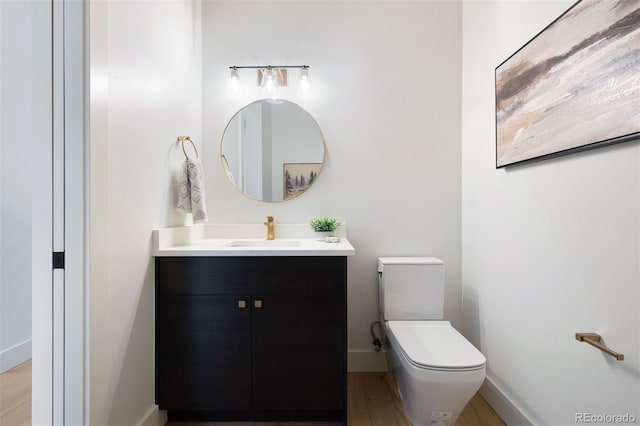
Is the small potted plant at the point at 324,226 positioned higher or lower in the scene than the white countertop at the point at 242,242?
higher

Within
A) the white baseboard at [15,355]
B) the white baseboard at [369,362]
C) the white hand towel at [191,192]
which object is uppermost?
the white hand towel at [191,192]

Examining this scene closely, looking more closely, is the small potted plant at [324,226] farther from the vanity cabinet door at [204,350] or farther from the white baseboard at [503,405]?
the white baseboard at [503,405]

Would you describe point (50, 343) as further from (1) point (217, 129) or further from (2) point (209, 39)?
(2) point (209, 39)

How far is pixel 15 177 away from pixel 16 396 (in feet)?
2.34

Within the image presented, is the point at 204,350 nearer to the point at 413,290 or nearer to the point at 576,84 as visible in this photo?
the point at 413,290

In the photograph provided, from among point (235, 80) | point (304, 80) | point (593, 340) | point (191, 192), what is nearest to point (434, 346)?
point (593, 340)

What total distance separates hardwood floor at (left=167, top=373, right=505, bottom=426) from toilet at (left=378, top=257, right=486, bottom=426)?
9cm

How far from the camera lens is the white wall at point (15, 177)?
3.30 ft

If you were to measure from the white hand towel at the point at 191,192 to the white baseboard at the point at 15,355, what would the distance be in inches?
34.1

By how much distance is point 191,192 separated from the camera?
1.79 meters

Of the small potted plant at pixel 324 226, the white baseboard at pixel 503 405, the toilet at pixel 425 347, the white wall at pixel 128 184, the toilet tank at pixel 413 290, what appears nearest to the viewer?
the white wall at pixel 128 184

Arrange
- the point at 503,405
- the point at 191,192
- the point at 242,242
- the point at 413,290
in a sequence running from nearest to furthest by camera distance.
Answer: the point at 503,405 → the point at 191,192 → the point at 413,290 → the point at 242,242

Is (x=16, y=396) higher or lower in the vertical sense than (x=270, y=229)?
lower

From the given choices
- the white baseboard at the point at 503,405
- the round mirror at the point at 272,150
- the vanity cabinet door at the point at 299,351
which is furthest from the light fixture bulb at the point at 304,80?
the white baseboard at the point at 503,405
